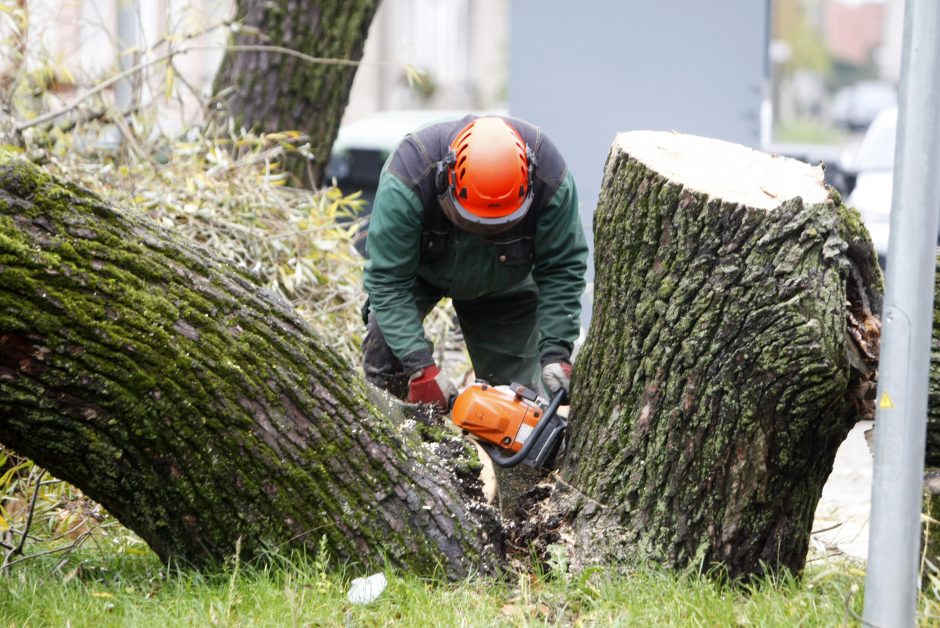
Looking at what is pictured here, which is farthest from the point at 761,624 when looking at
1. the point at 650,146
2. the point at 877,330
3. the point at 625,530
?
the point at 650,146

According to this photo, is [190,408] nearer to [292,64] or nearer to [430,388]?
[430,388]

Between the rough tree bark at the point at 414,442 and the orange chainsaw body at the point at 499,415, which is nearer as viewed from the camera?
the rough tree bark at the point at 414,442

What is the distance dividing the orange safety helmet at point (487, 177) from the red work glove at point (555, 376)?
53 cm

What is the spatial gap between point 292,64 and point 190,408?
11.6 ft

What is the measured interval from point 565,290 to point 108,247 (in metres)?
1.86

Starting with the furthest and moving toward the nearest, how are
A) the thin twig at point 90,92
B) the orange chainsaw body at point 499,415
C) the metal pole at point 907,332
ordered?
the thin twig at point 90,92 < the orange chainsaw body at point 499,415 < the metal pole at point 907,332

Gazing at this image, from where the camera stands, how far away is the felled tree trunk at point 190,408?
2.53 metres

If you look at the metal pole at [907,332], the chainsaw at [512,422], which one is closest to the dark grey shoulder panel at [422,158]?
the chainsaw at [512,422]

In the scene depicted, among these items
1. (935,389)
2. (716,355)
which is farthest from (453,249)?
(935,389)

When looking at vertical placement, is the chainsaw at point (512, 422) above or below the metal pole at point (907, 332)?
below

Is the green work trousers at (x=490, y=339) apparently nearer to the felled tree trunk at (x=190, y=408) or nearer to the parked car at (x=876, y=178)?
the felled tree trunk at (x=190, y=408)

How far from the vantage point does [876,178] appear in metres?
8.87

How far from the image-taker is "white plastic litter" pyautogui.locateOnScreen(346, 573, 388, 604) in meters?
2.81

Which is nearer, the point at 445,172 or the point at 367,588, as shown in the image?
the point at 367,588
